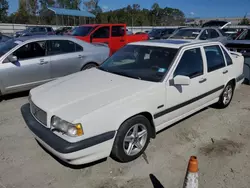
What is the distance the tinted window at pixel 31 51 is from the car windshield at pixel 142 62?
239 centimetres

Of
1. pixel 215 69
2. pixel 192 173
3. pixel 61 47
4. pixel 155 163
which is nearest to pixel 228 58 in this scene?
pixel 215 69

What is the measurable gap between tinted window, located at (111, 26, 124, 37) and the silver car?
5046 mm

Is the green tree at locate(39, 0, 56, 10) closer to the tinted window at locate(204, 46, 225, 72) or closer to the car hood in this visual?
the tinted window at locate(204, 46, 225, 72)

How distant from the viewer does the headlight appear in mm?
2676

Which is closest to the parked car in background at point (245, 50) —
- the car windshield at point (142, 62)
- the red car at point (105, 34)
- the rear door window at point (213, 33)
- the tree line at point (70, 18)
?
the rear door window at point (213, 33)

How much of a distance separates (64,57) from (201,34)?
309 inches

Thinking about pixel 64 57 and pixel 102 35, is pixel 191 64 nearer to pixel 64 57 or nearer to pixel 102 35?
pixel 64 57

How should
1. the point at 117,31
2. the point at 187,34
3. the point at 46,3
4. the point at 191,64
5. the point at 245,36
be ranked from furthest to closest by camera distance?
the point at 46,3 → the point at 187,34 → the point at 117,31 → the point at 245,36 → the point at 191,64

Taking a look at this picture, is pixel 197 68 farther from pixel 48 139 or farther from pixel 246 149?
pixel 48 139

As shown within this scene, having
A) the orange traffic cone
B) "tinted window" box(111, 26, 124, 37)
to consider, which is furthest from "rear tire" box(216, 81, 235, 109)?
"tinted window" box(111, 26, 124, 37)

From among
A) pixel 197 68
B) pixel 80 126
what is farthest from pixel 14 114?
pixel 197 68

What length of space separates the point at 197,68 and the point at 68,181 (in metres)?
2.68

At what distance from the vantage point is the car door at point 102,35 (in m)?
11.0

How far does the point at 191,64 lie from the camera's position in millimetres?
3977
